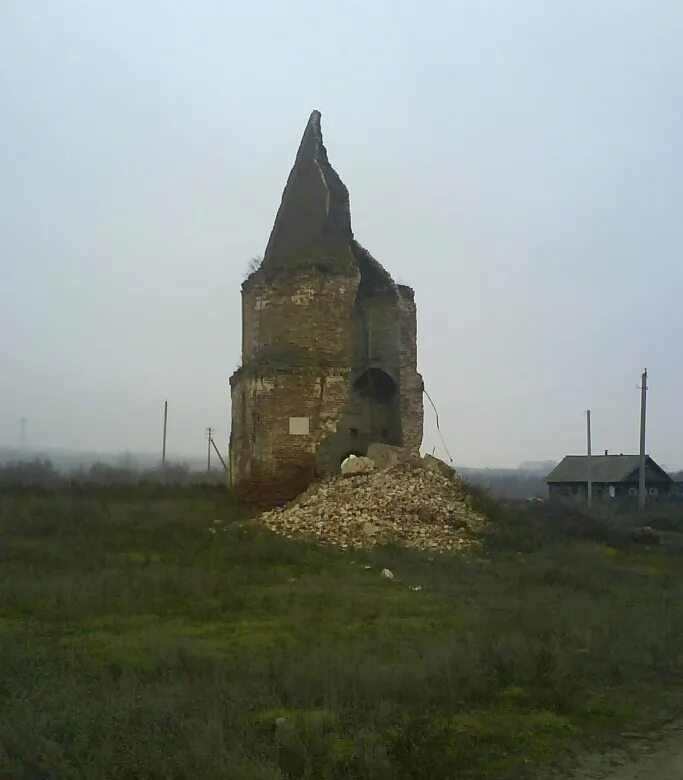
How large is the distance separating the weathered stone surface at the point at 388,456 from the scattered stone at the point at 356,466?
19cm

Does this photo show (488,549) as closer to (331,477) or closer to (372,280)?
(331,477)

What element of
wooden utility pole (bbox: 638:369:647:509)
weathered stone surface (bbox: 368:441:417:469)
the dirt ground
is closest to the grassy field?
the dirt ground

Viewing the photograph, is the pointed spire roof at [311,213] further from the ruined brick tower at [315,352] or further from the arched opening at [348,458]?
the arched opening at [348,458]

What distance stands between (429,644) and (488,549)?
306 inches

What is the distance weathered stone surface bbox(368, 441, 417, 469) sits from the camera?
17141 millimetres

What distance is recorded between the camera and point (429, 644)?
23.4 ft

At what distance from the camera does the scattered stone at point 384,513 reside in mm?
14469

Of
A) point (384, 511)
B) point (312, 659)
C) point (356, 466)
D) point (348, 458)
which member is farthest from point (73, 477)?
point (312, 659)

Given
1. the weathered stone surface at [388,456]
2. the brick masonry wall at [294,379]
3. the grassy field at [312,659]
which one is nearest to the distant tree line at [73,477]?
the brick masonry wall at [294,379]

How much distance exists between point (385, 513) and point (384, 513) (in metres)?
0.02

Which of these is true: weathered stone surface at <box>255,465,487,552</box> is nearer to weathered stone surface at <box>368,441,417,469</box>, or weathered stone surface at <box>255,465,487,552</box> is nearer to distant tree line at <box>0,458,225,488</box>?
weathered stone surface at <box>368,441,417,469</box>

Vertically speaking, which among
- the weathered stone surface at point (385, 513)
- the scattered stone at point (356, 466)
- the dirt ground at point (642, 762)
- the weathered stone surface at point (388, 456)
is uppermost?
the weathered stone surface at point (388, 456)

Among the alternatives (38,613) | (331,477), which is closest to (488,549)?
(331,477)

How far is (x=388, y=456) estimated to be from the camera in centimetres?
1738
